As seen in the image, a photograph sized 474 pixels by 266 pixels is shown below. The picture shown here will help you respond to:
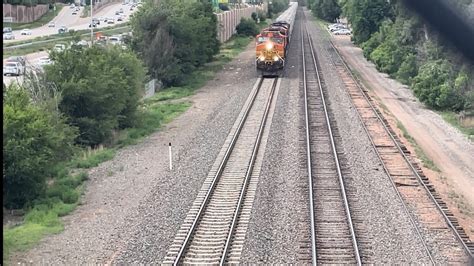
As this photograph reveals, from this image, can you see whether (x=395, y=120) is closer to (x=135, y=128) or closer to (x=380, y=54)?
(x=135, y=128)

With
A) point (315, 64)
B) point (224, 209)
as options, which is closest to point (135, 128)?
point (224, 209)

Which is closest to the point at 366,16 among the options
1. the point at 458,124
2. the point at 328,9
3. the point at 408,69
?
the point at 408,69

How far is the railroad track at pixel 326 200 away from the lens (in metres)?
12.5

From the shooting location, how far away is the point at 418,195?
17078mm

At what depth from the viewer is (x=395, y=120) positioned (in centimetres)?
3141

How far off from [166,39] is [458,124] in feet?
59.9

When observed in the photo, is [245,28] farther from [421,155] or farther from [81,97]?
[421,155]

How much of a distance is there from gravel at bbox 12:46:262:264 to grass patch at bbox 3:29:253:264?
12.0 inches


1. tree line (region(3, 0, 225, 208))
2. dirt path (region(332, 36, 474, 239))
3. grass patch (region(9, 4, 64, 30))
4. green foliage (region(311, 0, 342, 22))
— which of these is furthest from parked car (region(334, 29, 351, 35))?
tree line (region(3, 0, 225, 208))

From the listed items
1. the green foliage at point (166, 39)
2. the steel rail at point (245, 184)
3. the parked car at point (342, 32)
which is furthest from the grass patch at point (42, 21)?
the steel rail at point (245, 184)

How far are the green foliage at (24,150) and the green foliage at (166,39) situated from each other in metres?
22.7

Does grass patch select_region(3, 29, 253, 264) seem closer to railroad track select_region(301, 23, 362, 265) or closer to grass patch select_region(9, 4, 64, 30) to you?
railroad track select_region(301, 23, 362, 265)

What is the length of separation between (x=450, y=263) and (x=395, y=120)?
65.4 feet

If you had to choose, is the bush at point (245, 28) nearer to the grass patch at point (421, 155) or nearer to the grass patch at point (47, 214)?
the grass patch at point (421, 155)
